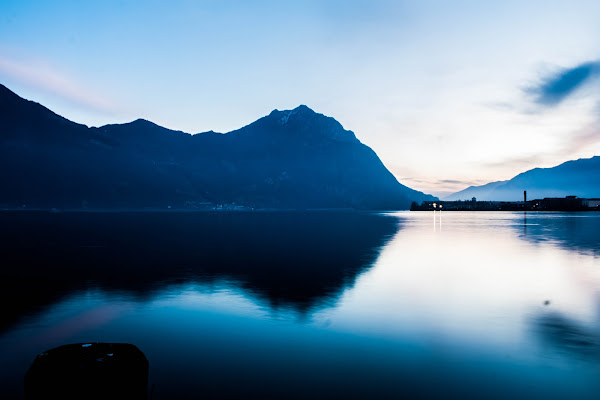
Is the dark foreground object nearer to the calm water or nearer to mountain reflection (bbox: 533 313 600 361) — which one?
the calm water

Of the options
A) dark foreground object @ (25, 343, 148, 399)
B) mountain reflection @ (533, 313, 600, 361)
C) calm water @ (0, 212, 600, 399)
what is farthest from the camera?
mountain reflection @ (533, 313, 600, 361)

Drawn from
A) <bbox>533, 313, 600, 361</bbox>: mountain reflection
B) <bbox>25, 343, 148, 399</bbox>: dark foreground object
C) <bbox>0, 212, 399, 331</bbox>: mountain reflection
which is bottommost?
<bbox>533, 313, 600, 361</bbox>: mountain reflection

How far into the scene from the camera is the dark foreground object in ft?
22.7

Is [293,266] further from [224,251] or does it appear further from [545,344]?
[545,344]

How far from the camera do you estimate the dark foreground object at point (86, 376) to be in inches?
273

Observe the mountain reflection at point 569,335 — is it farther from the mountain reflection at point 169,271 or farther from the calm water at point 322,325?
the mountain reflection at point 169,271

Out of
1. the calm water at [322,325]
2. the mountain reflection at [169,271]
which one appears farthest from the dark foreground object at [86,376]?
the mountain reflection at [169,271]

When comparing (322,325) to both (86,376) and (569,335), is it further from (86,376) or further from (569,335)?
(86,376)

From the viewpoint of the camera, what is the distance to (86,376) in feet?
23.1

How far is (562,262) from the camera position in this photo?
44906 millimetres

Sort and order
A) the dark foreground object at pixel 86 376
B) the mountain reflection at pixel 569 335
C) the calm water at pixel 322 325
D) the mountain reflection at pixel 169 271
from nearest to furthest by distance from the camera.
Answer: the dark foreground object at pixel 86 376
the calm water at pixel 322 325
the mountain reflection at pixel 569 335
the mountain reflection at pixel 169 271

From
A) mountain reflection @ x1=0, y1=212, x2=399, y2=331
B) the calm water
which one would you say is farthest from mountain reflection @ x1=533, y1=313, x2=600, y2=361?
mountain reflection @ x1=0, y1=212, x2=399, y2=331

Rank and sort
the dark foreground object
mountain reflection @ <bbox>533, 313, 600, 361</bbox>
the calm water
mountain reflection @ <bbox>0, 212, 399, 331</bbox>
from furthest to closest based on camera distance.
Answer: mountain reflection @ <bbox>0, 212, 399, 331</bbox> < mountain reflection @ <bbox>533, 313, 600, 361</bbox> < the calm water < the dark foreground object

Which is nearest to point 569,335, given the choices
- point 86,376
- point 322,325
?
point 322,325
